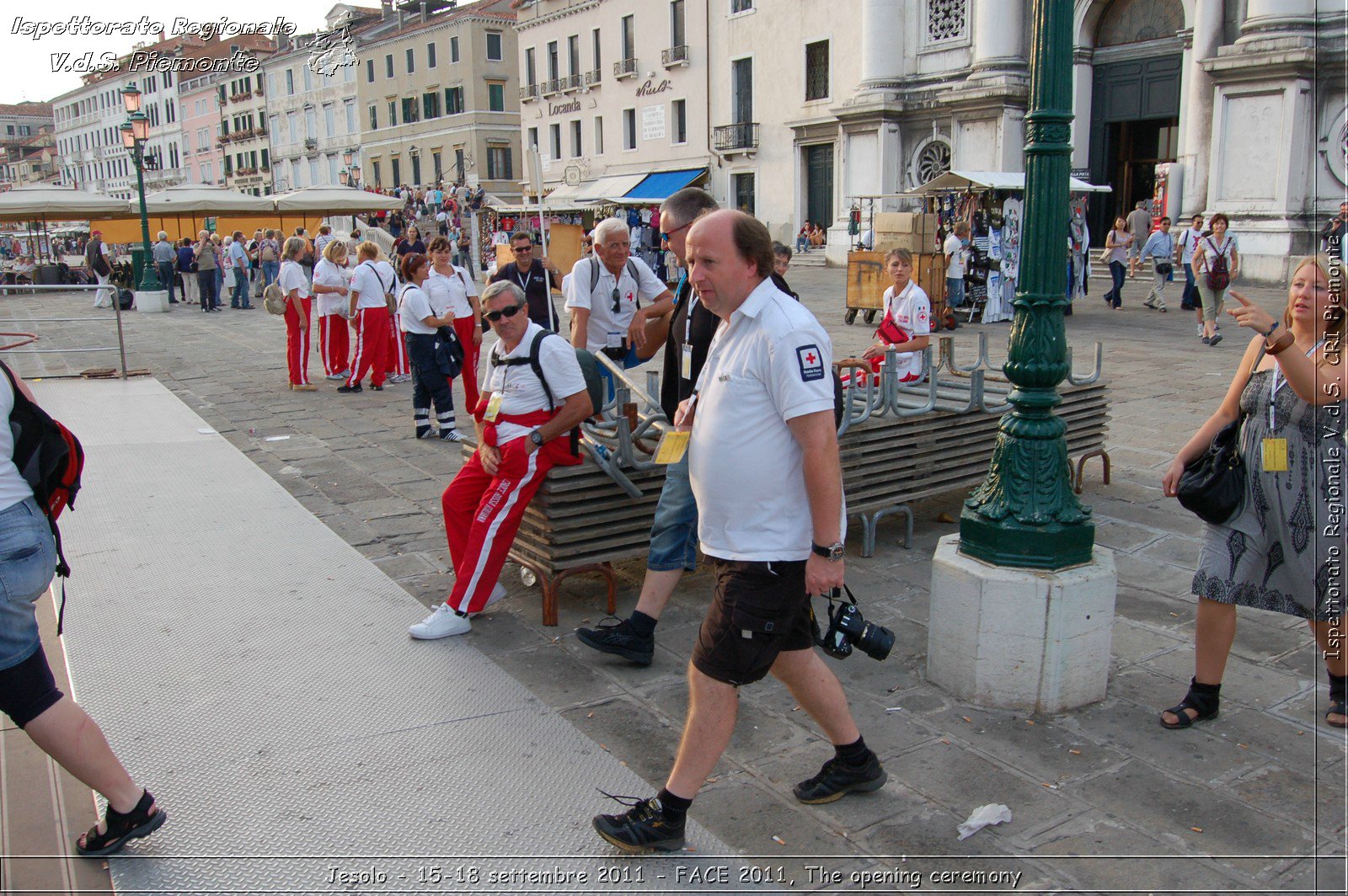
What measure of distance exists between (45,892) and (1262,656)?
4296 millimetres

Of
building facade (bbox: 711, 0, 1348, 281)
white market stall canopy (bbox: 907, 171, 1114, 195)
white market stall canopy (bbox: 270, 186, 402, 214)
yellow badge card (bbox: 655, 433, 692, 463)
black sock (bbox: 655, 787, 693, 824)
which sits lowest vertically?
black sock (bbox: 655, 787, 693, 824)

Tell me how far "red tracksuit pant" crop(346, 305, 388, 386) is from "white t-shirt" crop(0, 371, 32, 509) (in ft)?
25.7

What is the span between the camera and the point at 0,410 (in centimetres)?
272

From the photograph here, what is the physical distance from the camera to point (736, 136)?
3672cm

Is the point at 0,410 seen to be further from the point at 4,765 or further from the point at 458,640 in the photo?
the point at 458,640

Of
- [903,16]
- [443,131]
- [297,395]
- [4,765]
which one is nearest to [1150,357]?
[297,395]

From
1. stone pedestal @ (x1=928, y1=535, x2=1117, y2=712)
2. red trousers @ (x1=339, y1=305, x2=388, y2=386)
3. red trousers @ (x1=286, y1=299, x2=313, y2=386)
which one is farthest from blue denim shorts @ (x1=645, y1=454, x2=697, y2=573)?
red trousers @ (x1=286, y1=299, x2=313, y2=386)

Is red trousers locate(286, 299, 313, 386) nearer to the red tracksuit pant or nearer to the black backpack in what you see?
the red tracksuit pant

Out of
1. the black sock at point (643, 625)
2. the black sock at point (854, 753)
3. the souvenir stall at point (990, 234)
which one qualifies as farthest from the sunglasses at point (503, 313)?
the souvenir stall at point (990, 234)

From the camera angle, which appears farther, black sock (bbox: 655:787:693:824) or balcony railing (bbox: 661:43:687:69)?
balcony railing (bbox: 661:43:687:69)

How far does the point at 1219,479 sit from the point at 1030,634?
0.81 metres

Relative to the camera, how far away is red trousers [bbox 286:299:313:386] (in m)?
11.0

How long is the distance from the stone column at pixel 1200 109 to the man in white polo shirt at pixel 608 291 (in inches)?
749

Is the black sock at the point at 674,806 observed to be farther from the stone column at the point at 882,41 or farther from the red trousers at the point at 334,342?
the stone column at the point at 882,41
